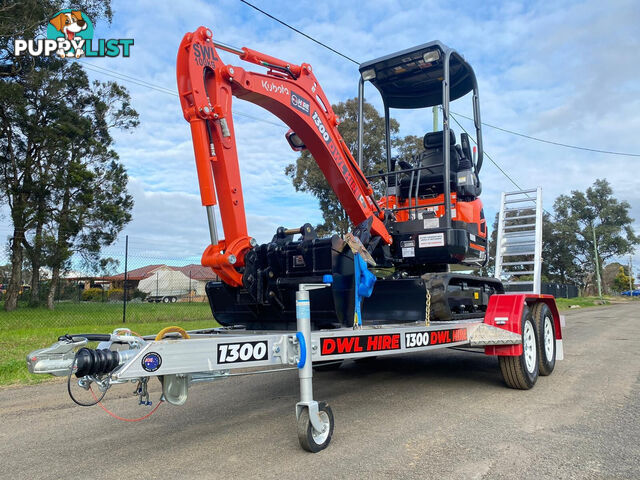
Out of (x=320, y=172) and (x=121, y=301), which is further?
(x=320, y=172)

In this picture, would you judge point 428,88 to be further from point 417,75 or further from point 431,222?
point 431,222

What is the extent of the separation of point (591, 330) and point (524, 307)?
9.19 meters

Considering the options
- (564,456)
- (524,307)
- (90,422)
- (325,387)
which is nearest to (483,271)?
(524,307)

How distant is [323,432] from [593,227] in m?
64.2

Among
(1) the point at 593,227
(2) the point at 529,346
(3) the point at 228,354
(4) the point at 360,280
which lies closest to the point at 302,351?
(3) the point at 228,354

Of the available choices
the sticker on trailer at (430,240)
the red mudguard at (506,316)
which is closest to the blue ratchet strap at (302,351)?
the red mudguard at (506,316)

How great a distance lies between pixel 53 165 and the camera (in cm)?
2511

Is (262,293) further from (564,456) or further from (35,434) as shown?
(564,456)

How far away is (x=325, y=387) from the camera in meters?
6.29

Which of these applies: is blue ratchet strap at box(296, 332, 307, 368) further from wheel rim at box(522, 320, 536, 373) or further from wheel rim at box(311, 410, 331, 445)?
wheel rim at box(522, 320, 536, 373)

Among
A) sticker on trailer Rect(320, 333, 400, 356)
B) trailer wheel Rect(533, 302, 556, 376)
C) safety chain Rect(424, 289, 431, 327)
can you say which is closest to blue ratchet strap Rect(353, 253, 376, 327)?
sticker on trailer Rect(320, 333, 400, 356)

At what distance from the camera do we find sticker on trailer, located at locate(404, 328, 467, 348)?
15.2 feet

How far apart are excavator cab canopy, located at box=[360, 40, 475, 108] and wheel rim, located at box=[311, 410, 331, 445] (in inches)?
194

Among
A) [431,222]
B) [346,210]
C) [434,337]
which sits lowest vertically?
[434,337]
